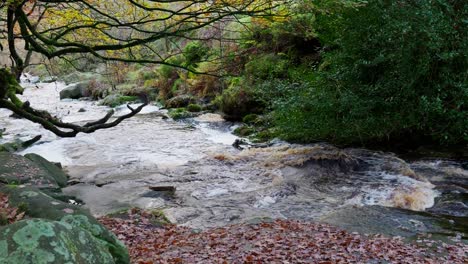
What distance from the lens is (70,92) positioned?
31.9 m

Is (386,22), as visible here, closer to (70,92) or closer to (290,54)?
(290,54)

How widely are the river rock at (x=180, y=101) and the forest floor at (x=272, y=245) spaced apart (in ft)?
55.8

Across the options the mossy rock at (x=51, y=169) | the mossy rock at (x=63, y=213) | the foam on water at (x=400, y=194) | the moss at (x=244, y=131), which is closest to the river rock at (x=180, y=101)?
the moss at (x=244, y=131)

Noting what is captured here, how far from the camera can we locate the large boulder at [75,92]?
31.5 meters

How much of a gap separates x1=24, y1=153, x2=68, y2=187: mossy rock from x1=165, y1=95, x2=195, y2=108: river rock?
43.8 feet

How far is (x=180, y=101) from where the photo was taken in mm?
24625

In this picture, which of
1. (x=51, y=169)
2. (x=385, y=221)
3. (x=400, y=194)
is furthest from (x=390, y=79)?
(x=51, y=169)

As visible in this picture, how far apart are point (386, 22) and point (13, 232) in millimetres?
9616

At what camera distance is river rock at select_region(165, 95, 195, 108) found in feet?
80.3

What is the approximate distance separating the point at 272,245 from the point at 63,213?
293cm

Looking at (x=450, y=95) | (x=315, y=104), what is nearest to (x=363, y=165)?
(x=315, y=104)

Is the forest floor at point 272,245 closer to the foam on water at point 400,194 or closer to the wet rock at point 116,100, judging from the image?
the foam on water at point 400,194

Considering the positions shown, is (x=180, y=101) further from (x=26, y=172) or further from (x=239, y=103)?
(x=26, y=172)

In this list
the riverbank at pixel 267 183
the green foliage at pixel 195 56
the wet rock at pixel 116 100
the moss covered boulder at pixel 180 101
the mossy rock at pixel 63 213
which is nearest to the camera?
the mossy rock at pixel 63 213
